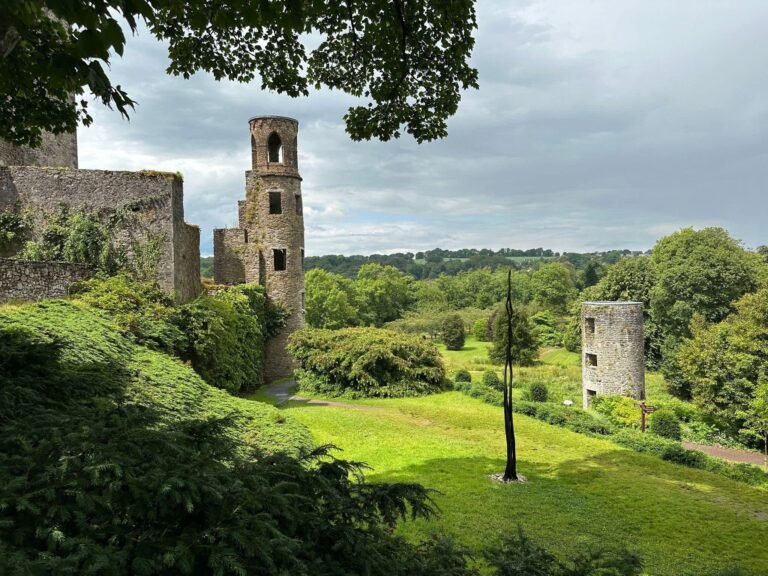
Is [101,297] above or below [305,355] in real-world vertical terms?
above

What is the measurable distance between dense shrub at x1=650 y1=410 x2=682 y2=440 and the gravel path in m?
0.60

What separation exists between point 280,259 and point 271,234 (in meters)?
1.36

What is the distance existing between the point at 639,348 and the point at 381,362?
39.6 ft

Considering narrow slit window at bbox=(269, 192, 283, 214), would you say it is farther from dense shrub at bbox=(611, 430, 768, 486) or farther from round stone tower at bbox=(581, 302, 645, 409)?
dense shrub at bbox=(611, 430, 768, 486)

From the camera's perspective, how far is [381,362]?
78.0 feet

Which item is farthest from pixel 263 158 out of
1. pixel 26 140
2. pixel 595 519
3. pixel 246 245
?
pixel 595 519

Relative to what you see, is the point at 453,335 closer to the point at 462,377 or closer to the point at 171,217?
the point at 462,377

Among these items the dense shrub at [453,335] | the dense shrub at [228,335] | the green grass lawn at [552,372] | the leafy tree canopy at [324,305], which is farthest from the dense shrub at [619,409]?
the dense shrub at [453,335]

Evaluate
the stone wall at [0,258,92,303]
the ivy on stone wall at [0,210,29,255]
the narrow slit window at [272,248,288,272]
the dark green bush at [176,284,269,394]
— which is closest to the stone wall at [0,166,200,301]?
the ivy on stone wall at [0,210,29,255]

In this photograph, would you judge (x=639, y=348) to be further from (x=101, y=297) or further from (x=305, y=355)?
(x=101, y=297)

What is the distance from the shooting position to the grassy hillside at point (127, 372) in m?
8.45

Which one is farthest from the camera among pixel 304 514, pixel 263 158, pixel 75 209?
pixel 263 158

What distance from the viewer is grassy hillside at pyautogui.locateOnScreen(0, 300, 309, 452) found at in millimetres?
8445

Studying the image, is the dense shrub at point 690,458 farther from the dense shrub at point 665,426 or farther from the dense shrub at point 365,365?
the dense shrub at point 365,365
